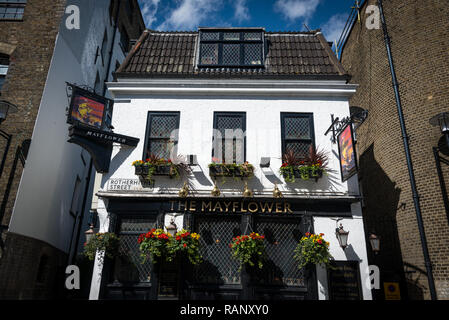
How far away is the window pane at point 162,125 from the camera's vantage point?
408 inches

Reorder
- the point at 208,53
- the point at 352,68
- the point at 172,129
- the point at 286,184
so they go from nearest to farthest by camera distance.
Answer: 1. the point at 286,184
2. the point at 172,129
3. the point at 208,53
4. the point at 352,68

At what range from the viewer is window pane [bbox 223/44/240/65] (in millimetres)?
11800

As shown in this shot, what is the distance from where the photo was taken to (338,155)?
32.2ft

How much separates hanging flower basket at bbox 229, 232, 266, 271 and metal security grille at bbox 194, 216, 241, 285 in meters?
0.44

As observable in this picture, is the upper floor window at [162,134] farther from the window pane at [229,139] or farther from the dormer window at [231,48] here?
the dormer window at [231,48]

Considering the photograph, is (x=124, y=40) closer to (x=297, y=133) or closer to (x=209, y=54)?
(x=209, y=54)

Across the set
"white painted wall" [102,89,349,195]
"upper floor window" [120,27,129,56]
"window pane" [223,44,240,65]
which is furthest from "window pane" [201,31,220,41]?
"upper floor window" [120,27,129,56]

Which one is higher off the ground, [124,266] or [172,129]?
[172,129]

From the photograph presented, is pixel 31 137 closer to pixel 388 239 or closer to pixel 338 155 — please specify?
pixel 338 155

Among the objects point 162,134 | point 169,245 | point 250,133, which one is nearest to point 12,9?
point 162,134

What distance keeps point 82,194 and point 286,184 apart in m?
Result: 10.0

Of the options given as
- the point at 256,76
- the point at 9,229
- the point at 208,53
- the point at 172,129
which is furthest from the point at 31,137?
the point at 256,76

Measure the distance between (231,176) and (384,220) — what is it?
6965mm

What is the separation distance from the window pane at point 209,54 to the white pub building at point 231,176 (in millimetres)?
53
